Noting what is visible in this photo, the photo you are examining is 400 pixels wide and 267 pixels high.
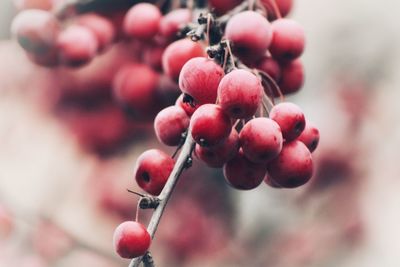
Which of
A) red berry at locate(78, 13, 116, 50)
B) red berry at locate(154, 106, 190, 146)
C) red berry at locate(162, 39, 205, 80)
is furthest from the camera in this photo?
red berry at locate(78, 13, 116, 50)

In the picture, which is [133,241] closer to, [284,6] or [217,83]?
[217,83]

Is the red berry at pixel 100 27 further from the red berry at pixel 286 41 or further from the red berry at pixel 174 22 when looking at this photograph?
the red berry at pixel 286 41

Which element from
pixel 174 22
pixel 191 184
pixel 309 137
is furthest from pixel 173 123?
pixel 191 184

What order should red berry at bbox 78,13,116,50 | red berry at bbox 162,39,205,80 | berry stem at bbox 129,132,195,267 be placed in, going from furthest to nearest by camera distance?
red berry at bbox 78,13,116,50
red berry at bbox 162,39,205,80
berry stem at bbox 129,132,195,267


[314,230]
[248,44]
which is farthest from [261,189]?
[248,44]

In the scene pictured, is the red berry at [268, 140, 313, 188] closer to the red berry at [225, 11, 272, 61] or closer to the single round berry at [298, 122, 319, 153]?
the single round berry at [298, 122, 319, 153]

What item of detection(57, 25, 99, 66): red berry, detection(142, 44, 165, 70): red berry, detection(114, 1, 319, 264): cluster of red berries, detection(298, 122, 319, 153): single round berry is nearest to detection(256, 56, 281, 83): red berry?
detection(114, 1, 319, 264): cluster of red berries

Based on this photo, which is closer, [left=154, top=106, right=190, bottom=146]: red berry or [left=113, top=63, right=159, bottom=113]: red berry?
[left=154, top=106, right=190, bottom=146]: red berry
